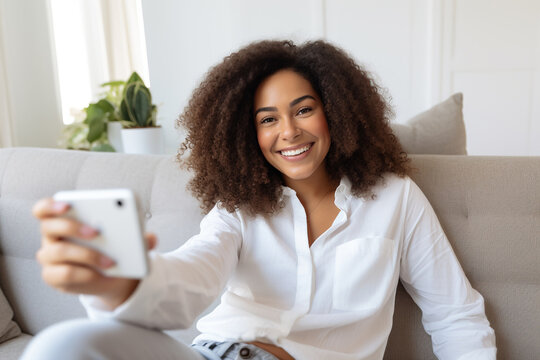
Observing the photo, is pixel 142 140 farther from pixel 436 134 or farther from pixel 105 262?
pixel 105 262

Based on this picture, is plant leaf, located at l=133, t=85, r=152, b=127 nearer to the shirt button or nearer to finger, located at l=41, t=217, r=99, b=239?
the shirt button

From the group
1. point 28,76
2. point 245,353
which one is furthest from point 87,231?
point 28,76

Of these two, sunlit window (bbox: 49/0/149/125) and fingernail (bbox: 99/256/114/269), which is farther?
sunlit window (bbox: 49/0/149/125)

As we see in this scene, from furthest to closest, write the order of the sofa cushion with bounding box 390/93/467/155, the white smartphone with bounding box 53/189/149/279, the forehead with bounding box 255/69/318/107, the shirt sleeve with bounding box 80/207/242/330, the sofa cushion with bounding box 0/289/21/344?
1. the sofa cushion with bounding box 0/289/21/344
2. the sofa cushion with bounding box 390/93/467/155
3. the forehead with bounding box 255/69/318/107
4. the shirt sleeve with bounding box 80/207/242/330
5. the white smartphone with bounding box 53/189/149/279

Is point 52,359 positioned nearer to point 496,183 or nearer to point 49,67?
point 496,183

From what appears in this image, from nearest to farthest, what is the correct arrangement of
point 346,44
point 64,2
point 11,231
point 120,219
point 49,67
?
point 120,219 < point 11,231 < point 49,67 < point 64,2 < point 346,44

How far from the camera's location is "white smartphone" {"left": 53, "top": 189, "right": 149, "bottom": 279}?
1.86 ft

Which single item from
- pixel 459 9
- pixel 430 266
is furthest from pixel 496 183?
pixel 459 9

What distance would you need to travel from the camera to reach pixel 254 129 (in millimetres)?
1146

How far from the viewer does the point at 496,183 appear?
43.7 inches

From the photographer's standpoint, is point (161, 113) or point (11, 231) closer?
point (11, 231)

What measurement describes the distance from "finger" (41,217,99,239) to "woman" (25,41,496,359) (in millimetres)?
360

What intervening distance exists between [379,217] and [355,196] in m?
0.07

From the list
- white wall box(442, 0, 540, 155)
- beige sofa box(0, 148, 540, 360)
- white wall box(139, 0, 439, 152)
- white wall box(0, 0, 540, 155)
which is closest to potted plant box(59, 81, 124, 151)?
beige sofa box(0, 148, 540, 360)
